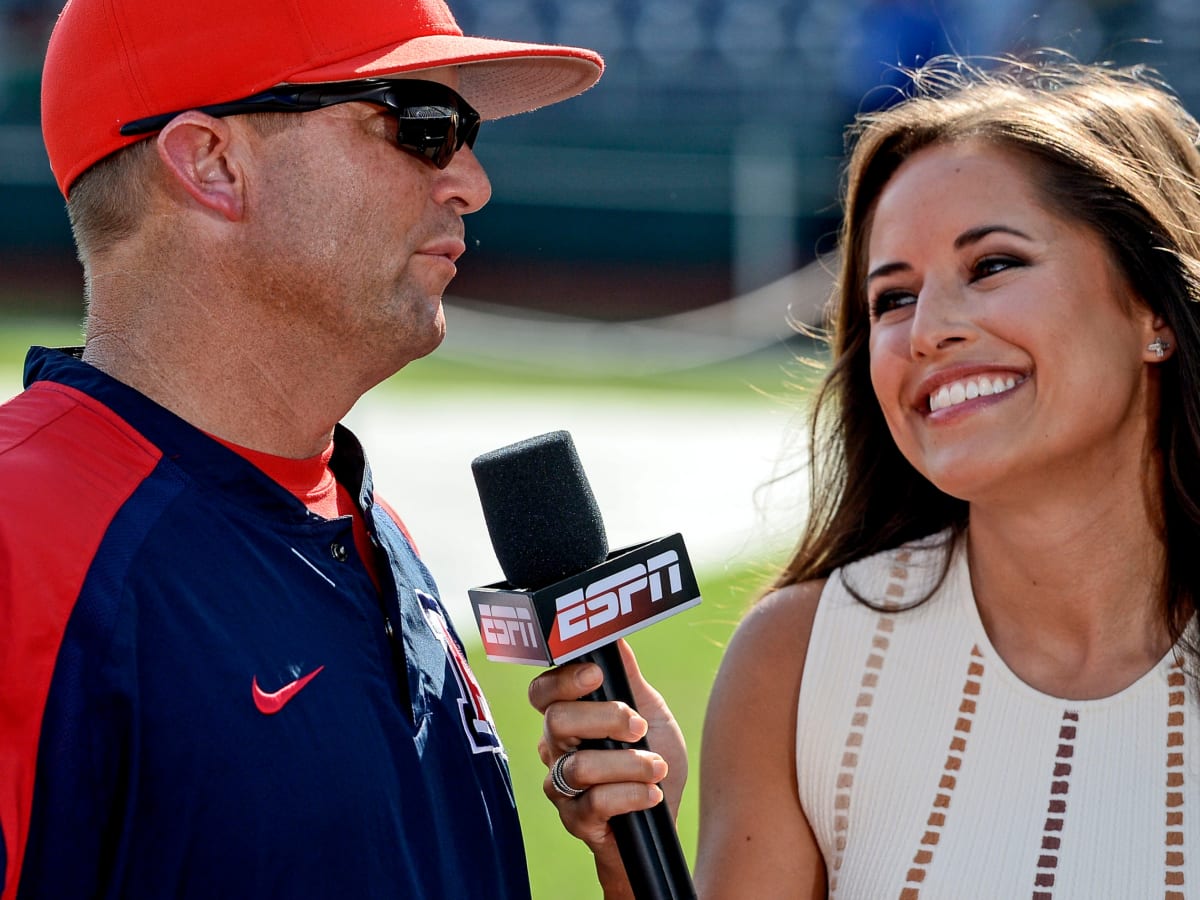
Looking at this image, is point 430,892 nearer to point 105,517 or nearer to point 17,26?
point 105,517

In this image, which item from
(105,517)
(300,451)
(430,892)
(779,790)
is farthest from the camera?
(779,790)

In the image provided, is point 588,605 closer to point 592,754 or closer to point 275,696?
point 592,754

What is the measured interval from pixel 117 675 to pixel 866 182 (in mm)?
1891

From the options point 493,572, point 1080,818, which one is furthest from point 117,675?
point 493,572

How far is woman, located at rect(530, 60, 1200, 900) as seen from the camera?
259 cm

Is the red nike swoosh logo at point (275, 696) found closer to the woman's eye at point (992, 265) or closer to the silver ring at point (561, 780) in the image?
the silver ring at point (561, 780)

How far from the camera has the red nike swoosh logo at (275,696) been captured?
184cm

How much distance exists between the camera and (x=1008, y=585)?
2.84 meters

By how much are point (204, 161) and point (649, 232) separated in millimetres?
15053

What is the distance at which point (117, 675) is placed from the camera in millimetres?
1724

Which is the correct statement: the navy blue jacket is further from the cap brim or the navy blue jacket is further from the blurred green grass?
the blurred green grass

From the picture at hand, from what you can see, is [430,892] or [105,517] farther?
[430,892]

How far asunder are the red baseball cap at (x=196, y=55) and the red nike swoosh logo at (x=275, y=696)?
782 millimetres

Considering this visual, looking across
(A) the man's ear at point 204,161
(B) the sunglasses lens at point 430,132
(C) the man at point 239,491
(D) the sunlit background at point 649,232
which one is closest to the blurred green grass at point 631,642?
(D) the sunlit background at point 649,232
